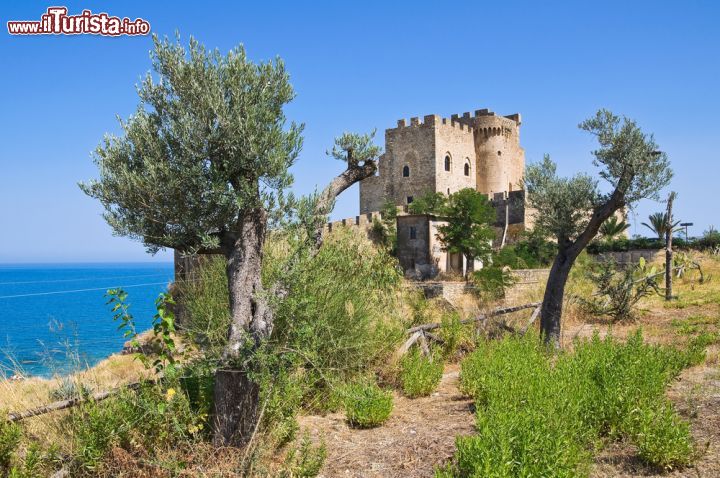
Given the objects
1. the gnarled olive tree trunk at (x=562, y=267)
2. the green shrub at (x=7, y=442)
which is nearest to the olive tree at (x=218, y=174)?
the green shrub at (x=7, y=442)

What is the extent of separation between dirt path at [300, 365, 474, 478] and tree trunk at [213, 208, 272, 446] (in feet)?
3.10

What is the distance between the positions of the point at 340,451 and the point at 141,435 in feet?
6.60

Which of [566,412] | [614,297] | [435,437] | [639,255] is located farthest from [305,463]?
[639,255]

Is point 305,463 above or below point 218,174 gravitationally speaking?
below

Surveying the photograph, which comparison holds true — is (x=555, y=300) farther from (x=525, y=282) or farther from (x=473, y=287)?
(x=525, y=282)

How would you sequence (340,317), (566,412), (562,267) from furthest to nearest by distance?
(562,267) < (340,317) < (566,412)

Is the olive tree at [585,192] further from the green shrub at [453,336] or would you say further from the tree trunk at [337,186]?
the tree trunk at [337,186]

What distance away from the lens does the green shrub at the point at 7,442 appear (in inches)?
211

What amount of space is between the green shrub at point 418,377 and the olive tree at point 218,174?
2.79m

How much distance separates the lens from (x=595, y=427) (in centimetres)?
554

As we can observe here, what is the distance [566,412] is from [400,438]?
1.94m

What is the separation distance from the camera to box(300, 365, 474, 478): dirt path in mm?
5422

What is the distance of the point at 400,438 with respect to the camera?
6219 mm

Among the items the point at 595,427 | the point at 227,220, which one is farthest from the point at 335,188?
the point at 595,427
